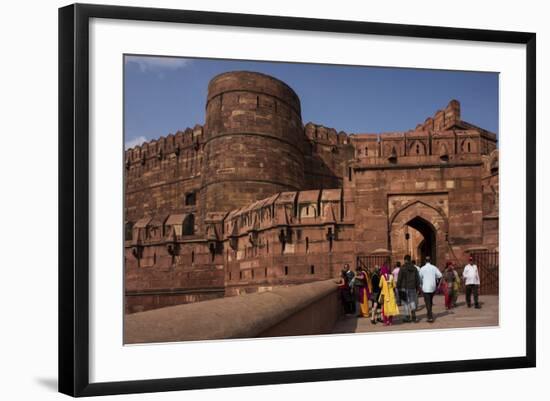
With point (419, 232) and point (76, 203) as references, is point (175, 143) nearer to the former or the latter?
point (419, 232)

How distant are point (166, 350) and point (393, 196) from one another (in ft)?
21.8

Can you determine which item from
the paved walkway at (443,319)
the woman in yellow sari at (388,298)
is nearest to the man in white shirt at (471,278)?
the paved walkway at (443,319)

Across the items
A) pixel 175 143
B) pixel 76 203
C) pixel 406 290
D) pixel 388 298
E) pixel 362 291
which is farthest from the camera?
pixel 175 143

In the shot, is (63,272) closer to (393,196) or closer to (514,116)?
(514,116)

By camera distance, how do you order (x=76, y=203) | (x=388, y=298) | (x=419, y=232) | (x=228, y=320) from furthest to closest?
1. (x=419, y=232)
2. (x=388, y=298)
3. (x=228, y=320)
4. (x=76, y=203)

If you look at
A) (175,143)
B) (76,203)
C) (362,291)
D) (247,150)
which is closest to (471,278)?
(362,291)

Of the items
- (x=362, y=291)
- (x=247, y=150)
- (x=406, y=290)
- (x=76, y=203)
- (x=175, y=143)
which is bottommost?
(x=362, y=291)

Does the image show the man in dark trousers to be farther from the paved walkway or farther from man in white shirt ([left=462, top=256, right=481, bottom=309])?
man in white shirt ([left=462, top=256, right=481, bottom=309])

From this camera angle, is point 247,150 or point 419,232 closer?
point 419,232

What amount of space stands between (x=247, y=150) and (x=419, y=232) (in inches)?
308

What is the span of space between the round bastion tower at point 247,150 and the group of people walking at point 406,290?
7972mm

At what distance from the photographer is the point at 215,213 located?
54.8 feet

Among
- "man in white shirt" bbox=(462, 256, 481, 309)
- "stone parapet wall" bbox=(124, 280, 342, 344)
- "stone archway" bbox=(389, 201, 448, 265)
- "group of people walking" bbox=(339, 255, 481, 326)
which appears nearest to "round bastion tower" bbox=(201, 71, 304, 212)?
"stone archway" bbox=(389, 201, 448, 265)

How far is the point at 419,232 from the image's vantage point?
11680 mm
